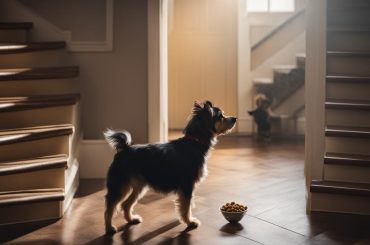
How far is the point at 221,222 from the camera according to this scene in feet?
11.3

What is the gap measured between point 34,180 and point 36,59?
49.5 inches

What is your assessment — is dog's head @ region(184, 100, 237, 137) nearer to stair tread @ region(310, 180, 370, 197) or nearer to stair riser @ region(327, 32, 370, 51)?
stair tread @ region(310, 180, 370, 197)

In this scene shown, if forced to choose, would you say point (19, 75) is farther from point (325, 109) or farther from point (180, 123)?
point (180, 123)

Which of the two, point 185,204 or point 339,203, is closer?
point 185,204

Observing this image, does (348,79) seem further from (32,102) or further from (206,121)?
(32,102)

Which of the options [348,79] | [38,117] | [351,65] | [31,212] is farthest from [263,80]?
[31,212]

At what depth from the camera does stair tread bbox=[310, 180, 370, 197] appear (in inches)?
138

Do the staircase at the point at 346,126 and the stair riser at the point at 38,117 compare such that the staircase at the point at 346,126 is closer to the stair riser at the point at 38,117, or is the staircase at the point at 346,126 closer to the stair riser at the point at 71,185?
the stair riser at the point at 71,185

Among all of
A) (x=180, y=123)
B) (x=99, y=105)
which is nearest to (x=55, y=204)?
(x=99, y=105)

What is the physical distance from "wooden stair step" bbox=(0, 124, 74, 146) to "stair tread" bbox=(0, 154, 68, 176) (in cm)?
13

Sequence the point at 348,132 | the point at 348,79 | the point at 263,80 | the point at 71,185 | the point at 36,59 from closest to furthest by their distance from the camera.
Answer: the point at 348,132, the point at 348,79, the point at 71,185, the point at 36,59, the point at 263,80

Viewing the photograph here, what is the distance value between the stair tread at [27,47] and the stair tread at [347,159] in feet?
7.49

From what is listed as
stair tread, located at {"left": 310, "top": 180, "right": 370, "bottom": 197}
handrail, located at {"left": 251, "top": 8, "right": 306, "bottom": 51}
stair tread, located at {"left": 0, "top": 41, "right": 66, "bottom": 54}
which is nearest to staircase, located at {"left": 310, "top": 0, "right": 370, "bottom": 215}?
stair tread, located at {"left": 310, "top": 180, "right": 370, "bottom": 197}

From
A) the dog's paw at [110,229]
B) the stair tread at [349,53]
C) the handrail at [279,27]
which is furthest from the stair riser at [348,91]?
the handrail at [279,27]
